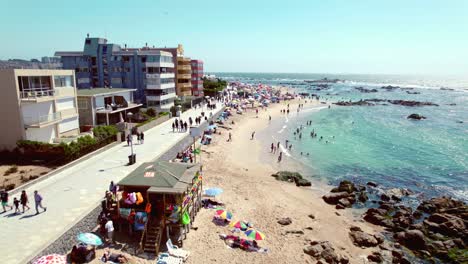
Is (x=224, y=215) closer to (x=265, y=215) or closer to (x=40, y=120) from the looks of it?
(x=265, y=215)

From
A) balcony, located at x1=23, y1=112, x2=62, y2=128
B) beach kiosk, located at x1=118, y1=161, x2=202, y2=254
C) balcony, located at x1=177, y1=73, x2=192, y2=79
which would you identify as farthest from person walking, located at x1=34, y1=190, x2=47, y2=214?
balcony, located at x1=177, y1=73, x2=192, y2=79

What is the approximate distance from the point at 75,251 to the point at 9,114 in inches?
692

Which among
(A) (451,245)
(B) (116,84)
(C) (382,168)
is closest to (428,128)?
(C) (382,168)

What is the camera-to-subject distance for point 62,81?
3058 centimetres

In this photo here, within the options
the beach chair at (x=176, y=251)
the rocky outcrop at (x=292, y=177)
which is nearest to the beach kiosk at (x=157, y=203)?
the beach chair at (x=176, y=251)

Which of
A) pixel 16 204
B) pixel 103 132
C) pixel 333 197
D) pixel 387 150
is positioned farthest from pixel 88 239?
pixel 387 150

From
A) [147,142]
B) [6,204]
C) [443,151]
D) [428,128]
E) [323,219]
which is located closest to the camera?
[6,204]

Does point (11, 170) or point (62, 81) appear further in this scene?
point (62, 81)

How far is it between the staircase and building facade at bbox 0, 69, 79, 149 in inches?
644

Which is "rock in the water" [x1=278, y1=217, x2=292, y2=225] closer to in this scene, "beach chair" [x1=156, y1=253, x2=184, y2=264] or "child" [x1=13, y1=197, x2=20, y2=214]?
"beach chair" [x1=156, y1=253, x2=184, y2=264]

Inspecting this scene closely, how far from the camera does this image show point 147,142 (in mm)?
32188

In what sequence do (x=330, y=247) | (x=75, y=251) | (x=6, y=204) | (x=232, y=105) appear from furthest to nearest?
(x=232, y=105), (x=330, y=247), (x=6, y=204), (x=75, y=251)

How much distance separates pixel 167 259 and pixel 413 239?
15333mm

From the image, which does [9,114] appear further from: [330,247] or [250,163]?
[330,247]
